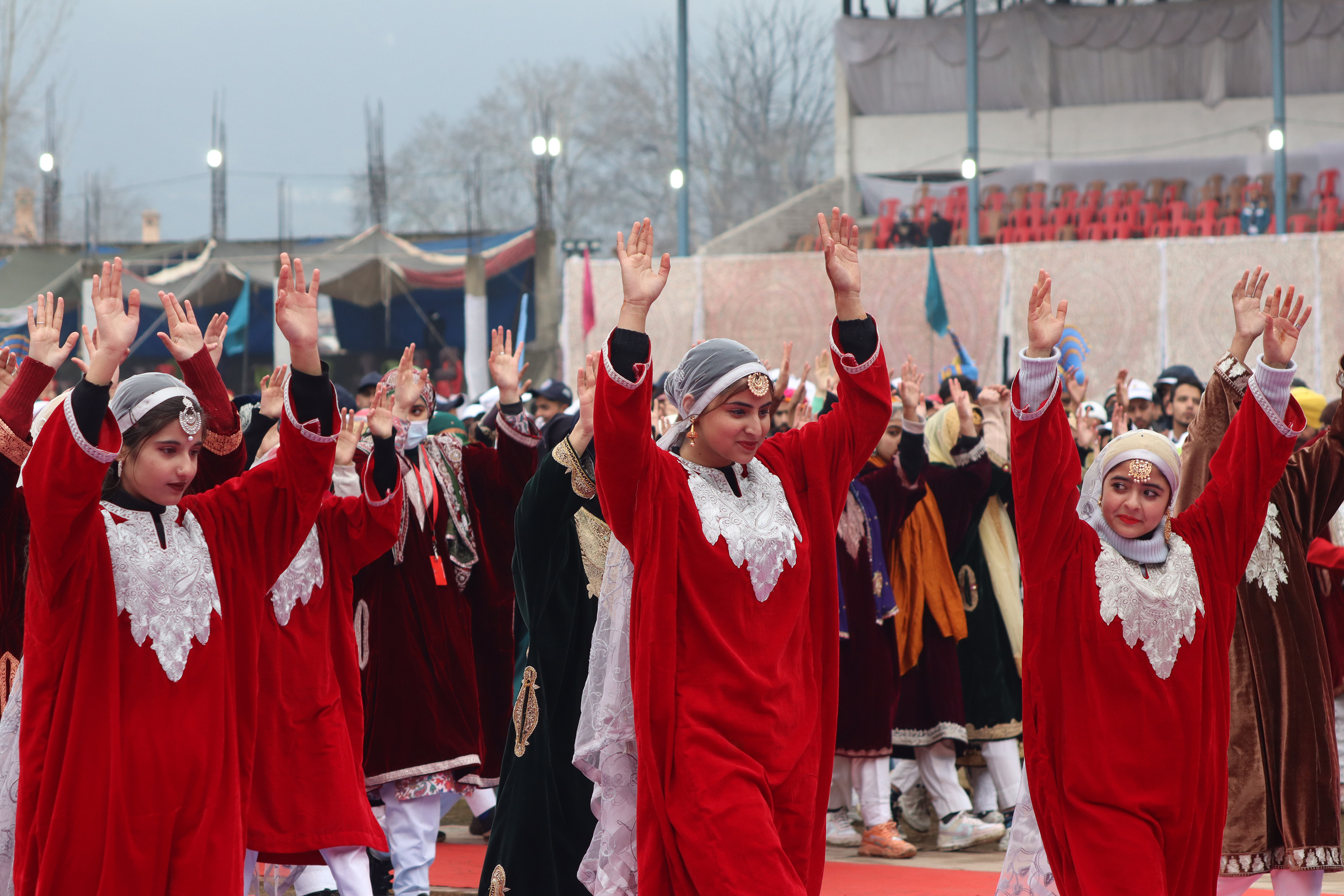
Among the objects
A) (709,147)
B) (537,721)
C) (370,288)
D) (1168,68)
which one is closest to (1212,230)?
(1168,68)

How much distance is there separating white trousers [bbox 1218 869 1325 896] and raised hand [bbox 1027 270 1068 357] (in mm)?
1684

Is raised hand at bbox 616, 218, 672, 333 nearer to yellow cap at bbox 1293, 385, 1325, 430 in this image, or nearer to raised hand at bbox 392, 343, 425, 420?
raised hand at bbox 392, 343, 425, 420

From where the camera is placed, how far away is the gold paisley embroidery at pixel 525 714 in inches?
157

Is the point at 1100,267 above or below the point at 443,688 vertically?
above

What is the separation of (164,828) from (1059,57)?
87.4 feet

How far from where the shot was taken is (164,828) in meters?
3.03

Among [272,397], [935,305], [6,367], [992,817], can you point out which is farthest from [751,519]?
[935,305]

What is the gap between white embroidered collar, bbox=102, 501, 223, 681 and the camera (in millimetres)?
3070

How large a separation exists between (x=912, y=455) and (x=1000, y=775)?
4.90 ft

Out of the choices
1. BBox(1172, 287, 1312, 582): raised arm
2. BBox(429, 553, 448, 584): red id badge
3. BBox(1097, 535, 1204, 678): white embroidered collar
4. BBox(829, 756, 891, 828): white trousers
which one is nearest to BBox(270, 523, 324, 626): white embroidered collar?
BBox(429, 553, 448, 584): red id badge

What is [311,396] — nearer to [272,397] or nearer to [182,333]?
[182,333]

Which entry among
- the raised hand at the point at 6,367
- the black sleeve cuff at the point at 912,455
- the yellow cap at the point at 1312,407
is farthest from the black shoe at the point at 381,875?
the yellow cap at the point at 1312,407

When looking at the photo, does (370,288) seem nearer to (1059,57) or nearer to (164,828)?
(1059,57)

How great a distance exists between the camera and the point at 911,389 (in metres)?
5.16
